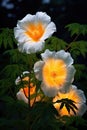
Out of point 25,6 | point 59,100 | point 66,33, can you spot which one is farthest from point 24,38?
point 25,6

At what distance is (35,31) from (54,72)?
174 mm

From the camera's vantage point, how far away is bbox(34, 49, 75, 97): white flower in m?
1.77

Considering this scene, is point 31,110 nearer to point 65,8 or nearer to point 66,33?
point 66,33

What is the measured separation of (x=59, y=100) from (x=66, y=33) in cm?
250

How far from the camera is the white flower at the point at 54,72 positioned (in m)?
1.77

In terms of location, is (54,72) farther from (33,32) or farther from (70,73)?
(33,32)

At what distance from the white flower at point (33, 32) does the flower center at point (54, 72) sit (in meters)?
0.08

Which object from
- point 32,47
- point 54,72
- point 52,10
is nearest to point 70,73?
point 54,72

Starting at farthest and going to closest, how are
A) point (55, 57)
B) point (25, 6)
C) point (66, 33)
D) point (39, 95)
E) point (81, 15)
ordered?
point (25, 6) → point (81, 15) → point (66, 33) → point (39, 95) → point (55, 57)

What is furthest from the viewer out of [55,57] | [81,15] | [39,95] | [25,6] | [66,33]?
[25,6]

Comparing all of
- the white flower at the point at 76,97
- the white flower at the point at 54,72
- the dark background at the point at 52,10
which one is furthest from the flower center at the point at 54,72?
the dark background at the point at 52,10

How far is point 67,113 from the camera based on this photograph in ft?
6.54

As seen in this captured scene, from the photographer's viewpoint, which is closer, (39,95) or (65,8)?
(39,95)

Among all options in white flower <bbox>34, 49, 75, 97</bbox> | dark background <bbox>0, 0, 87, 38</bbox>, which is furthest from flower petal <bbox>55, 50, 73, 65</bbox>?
dark background <bbox>0, 0, 87, 38</bbox>
